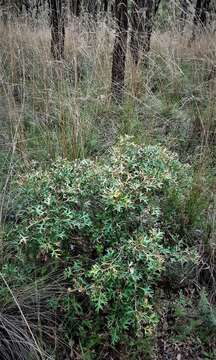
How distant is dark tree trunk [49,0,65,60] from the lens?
3.43 metres

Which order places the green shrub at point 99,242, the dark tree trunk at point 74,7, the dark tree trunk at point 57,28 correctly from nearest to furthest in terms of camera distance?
1. the green shrub at point 99,242
2. the dark tree trunk at point 57,28
3. the dark tree trunk at point 74,7

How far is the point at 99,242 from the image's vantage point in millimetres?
1675

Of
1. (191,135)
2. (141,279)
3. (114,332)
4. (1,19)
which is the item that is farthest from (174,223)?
(1,19)

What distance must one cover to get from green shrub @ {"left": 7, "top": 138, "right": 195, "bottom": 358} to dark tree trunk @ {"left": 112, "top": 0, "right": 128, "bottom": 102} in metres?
1.80

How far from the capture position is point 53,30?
376 cm

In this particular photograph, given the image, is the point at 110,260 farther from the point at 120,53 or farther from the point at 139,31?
the point at 139,31

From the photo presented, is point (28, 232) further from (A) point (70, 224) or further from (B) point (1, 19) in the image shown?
(B) point (1, 19)

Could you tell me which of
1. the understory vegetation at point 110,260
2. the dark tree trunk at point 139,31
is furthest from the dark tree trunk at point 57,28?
the understory vegetation at point 110,260

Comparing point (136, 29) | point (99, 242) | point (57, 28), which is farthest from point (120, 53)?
point (99, 242)

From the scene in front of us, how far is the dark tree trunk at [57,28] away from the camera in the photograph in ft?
11.3

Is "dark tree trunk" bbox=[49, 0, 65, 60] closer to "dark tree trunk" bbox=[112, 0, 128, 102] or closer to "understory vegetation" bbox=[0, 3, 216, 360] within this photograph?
"dark tree trunk" bbox=[112, 0, 128, 102]

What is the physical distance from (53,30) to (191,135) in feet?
5.53

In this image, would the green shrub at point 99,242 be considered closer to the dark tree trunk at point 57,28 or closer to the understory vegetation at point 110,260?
the understory vegetation at point 110,260

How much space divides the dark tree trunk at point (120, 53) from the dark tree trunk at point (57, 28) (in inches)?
19.1
